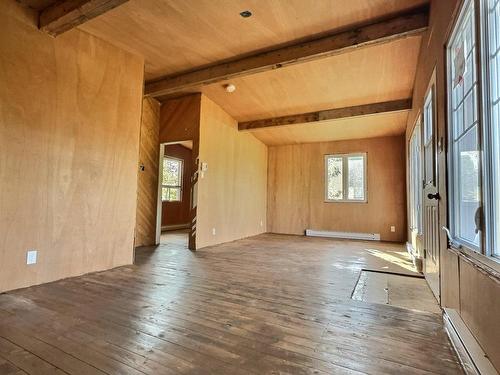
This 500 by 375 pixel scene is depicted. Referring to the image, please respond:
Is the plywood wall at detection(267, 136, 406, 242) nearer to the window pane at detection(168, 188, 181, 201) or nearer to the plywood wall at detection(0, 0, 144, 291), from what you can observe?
→ the window pane at detection(168, 188, 181, 201)

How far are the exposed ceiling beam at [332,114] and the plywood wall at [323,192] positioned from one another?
5.75 ft

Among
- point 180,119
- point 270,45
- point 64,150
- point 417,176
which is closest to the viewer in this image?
point 64,150

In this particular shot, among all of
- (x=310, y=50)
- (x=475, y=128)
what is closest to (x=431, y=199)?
(x=475, y=128)

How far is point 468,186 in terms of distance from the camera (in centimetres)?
175

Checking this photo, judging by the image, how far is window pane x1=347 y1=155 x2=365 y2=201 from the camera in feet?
22.5

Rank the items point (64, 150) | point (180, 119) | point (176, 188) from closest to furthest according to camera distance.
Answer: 1. point (64, 150)
2. point (180, 119)
3. point (176, 188)

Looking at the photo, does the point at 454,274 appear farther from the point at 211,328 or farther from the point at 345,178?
the point at 345,178

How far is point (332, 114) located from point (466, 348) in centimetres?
456

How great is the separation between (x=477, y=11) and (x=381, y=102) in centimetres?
378

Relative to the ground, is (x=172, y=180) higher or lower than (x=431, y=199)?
higher

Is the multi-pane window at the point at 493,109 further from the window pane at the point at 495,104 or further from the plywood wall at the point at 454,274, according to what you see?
the plywood wall at the point at 454,274

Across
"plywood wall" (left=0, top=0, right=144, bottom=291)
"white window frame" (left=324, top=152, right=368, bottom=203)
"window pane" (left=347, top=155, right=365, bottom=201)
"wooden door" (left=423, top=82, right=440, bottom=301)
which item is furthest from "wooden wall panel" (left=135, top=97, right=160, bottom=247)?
"window pane" (left=347, top=155, right=365, bottom=201)

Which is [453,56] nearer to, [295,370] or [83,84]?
[295,370]

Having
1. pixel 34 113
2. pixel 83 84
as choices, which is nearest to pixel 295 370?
pixel 34 113
